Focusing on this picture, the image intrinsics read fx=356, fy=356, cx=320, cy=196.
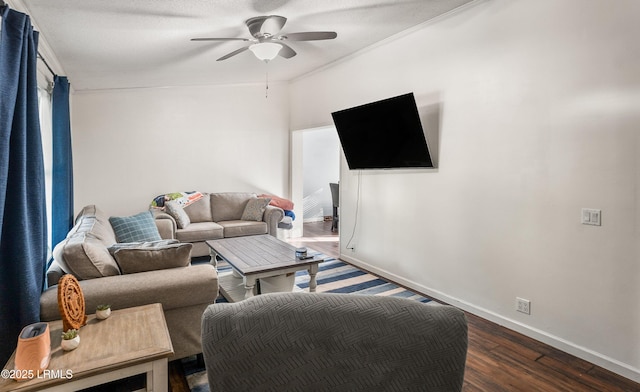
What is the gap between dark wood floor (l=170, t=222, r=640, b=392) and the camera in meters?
2.09

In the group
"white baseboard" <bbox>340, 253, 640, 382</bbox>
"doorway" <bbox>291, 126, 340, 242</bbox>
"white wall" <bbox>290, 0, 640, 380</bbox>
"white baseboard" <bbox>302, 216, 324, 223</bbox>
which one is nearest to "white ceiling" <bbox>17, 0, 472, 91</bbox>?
"white wall" <bbox>290, 0, 640, 380</bbox>

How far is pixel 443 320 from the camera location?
3.17 feet

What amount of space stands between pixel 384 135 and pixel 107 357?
301 centimetres

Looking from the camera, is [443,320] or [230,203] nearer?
[443,320]

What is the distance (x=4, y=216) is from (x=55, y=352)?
0.71 m

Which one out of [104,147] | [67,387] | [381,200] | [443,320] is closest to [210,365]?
[443,320]

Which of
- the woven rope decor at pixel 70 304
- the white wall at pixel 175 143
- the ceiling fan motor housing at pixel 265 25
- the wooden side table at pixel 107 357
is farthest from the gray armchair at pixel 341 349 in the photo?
the white wall at pixel 175 143

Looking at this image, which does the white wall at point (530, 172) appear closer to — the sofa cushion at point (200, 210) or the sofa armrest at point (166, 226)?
the sofa armrest at point (166, 226)

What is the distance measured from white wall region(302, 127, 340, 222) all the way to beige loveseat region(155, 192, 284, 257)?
2.36 metres

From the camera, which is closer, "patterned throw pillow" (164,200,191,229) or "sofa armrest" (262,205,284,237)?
"patterned throw pillow" (164,200,191,229)

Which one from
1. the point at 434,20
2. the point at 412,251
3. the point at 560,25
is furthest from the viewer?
the point at 412,251

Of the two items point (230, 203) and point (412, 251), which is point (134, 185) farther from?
point (412, 251)

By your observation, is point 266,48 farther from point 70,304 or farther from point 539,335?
point 539,335

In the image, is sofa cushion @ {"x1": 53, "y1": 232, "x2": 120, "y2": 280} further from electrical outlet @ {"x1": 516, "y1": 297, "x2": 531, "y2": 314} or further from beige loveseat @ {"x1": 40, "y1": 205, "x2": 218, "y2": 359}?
electrical outlet @ {"x1": 516, "y1": 297, "x2": 531, "y2": 314}
